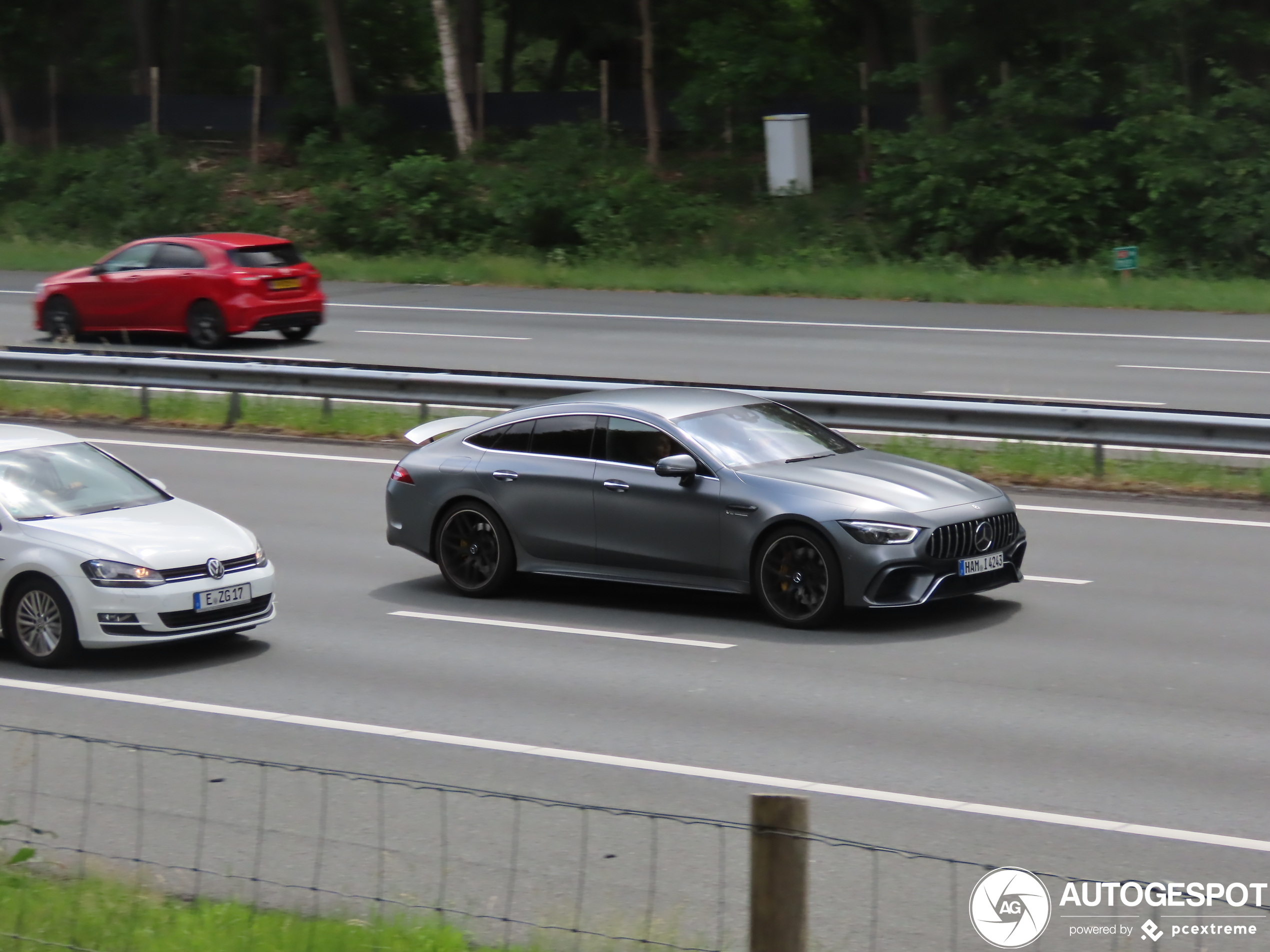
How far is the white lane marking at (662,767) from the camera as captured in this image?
23.6 feet

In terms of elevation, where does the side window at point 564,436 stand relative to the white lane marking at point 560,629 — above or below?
above

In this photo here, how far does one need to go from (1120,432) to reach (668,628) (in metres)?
6.11

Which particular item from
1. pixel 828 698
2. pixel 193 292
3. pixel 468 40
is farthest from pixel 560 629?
pixel 468 40

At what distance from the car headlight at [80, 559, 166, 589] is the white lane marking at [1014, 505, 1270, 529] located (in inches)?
268

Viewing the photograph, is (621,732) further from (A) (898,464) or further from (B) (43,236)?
(B) (43,236)

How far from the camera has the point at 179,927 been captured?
18.9 feet

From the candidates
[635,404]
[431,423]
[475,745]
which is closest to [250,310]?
[431,423]

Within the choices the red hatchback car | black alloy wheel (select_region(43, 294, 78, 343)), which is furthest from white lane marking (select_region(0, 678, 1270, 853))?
black alloy wheel (select_region(43, 294, 78, 343))

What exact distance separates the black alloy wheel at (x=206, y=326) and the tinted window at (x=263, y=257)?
2.68ft

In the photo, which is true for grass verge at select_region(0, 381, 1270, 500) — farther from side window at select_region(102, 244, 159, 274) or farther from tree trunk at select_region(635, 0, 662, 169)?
tree trunk at select_region(635, 0, 662, 169)

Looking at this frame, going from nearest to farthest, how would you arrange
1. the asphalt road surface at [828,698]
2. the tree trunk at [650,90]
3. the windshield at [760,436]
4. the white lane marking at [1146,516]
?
the asphalt road surface at [828,698] → the windshield at [760,436] → the white lane marking at [1146,516] → the tree trunk at [650,90]

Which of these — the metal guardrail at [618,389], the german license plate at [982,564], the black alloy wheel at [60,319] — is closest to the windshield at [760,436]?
the german license plate at [982,564]

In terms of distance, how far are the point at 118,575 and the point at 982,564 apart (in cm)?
527

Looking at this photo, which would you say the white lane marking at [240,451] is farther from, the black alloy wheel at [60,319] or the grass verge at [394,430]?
the black alloy wheel at [60,319]
